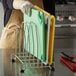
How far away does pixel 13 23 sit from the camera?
4.75 feet

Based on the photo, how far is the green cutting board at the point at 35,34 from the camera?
2.84 ft

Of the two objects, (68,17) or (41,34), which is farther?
(68,17)

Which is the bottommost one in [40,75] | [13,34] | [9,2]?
[40,75]

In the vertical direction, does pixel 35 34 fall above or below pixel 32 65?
A: above

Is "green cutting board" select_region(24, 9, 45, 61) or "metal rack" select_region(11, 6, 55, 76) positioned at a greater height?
"green cutting board" select_region(24, 9, 45, 61)

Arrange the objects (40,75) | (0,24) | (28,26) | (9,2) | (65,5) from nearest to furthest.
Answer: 1. (40,75)
2. (28,26)
3. (9,2)
4. (65,5)
5. (0,24)

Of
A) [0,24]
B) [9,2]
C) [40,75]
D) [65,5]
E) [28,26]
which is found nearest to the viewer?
[40,75]

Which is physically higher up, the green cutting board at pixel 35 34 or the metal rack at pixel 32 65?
the green cutting board at pixel 35 34

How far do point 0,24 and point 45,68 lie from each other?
1.60 m

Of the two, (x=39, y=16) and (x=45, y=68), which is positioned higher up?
(x=39, y=16)

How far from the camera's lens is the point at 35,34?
0.93 m

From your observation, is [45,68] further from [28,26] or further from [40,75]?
[28,26]

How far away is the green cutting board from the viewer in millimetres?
865

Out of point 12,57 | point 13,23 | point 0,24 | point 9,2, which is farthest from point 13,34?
point 0,24
